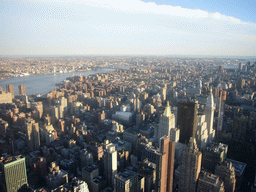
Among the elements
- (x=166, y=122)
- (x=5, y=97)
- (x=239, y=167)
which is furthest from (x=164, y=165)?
(x=5, y=97)

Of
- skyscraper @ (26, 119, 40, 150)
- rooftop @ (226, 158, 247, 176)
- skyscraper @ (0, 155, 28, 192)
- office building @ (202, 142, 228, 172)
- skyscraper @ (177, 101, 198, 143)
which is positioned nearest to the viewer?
skyscraper @ (0, 155, 28, 192)

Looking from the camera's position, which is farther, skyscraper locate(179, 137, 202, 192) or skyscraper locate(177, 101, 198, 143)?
skyscraper locate(177, 101, 198, 143)

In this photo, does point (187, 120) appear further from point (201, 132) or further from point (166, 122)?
point (166, 122)

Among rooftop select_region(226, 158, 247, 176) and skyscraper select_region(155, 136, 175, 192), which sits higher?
skyscraper select_region(155, 136, 175, 192)

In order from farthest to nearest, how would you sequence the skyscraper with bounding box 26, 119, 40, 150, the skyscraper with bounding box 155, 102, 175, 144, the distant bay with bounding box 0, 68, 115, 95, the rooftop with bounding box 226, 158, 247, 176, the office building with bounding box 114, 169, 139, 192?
the distant bay with bounding box 0, 68, 115, 95
the skyscraper with bounding box 26, 119, 40, 150
the skyscraper with bounding box 155, 102, 175, 144
the rooftop with bounding box 226, 158, 247, 176
the office building with bounding box 114, 169, 139, 192

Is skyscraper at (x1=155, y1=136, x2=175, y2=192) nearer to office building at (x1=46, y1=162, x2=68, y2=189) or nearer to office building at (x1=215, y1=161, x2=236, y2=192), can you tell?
office building at (x1=215, y1=161, x2=236, y2=192)

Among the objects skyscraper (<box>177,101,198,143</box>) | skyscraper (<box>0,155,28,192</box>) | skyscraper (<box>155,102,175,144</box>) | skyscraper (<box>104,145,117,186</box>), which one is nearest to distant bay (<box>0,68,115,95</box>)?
skyscraper (<box>0,155,28,192</box>)

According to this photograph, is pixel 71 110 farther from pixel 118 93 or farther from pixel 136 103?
pixel 118 93
